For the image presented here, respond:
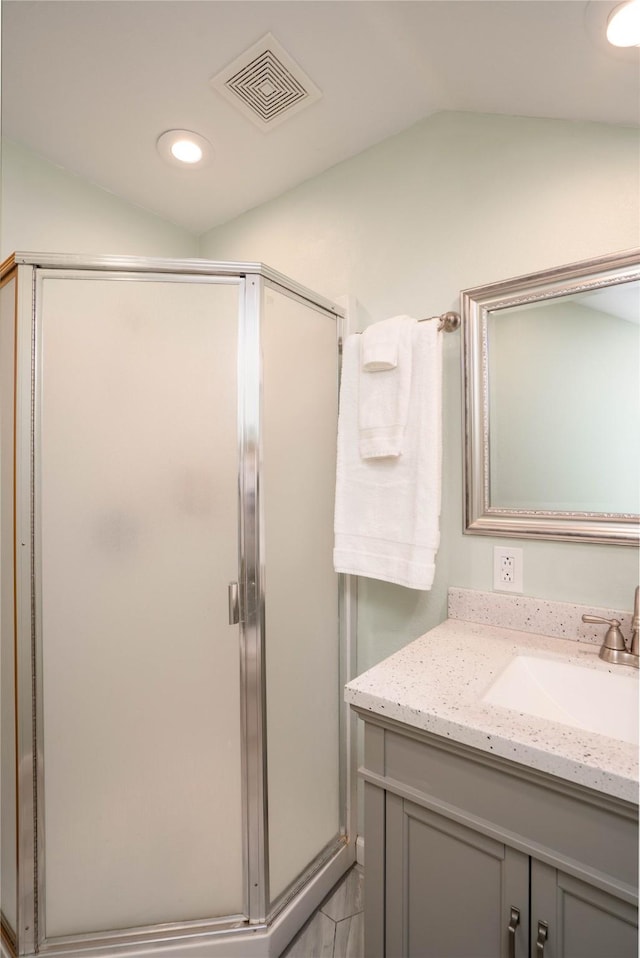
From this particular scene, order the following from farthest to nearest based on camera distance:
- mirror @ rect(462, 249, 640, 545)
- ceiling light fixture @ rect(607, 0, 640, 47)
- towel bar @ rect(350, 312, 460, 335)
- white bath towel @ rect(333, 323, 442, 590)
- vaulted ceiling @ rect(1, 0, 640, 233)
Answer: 1. towel bar @ rect(350, 312, 460, 335)
2. white bath towel @ rect(333, 323, 442, 590)
3. mirror @ rect(462, 249, 640, 545)
4. vaulted ceiling @ rect(1, 0, 640, 233)
5. ceiling light fixture @ rect(607, 0, 640, 47)

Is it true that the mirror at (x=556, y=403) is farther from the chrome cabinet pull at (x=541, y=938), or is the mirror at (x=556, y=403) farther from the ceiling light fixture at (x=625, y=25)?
Answer: the chrome cabinet pull at (x=541, y=938)

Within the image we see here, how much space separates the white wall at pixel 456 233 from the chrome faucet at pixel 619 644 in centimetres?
9

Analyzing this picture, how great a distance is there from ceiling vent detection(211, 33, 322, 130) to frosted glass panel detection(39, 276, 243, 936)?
0.60 meters

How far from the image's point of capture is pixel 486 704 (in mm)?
848

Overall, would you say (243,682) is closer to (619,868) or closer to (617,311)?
(619,868)

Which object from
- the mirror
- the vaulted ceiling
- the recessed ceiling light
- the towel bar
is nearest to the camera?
the vaulted ceiling

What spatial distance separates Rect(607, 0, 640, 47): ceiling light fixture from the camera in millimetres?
843

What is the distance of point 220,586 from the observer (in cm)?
127

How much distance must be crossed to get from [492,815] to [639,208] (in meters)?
1.37

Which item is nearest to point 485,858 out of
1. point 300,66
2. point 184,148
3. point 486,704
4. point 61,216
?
point 486,704

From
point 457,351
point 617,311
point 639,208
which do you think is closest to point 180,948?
point 457,351

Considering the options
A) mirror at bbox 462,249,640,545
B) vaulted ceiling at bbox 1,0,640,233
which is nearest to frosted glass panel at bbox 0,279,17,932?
vaulted ceiling at bbox 1,0,640,233

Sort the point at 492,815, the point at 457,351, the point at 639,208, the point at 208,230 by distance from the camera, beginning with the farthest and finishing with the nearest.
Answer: the point at 208,230
the point at 457,351
the point at 639,208
the point at 492,815

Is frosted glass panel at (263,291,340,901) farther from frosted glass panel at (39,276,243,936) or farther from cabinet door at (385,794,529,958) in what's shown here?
cabinet door at (385,794,529,958)
